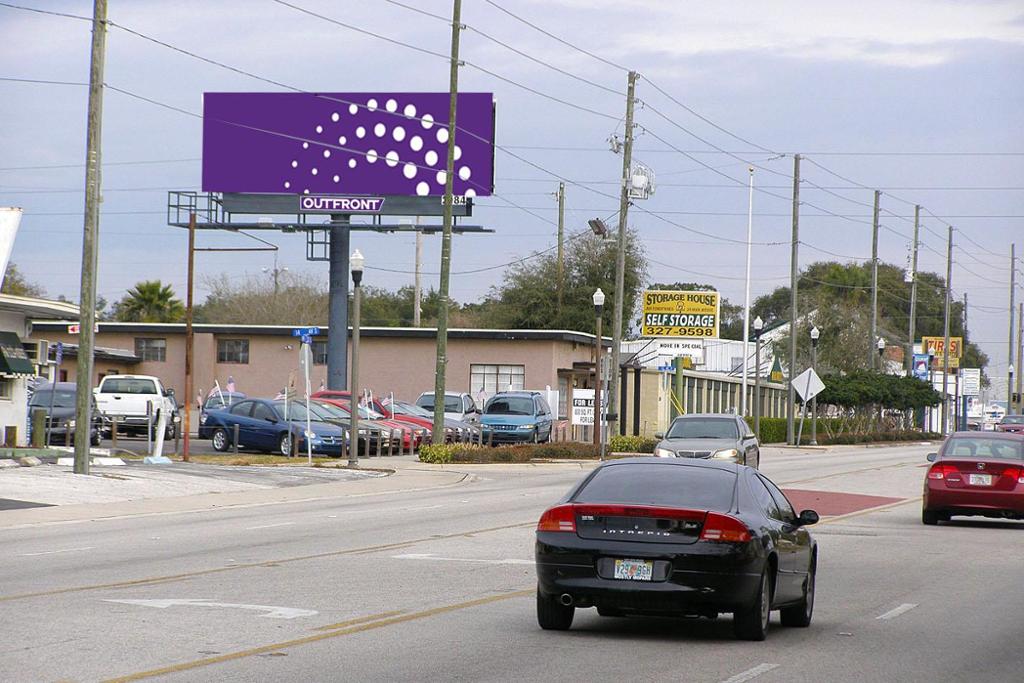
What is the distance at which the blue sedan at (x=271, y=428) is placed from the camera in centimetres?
4009

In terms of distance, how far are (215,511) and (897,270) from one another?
436 feet

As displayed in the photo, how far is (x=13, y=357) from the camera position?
113ft

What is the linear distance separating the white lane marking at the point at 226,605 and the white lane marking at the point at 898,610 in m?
4.92

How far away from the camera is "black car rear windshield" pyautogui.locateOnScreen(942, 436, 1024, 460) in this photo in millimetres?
23766

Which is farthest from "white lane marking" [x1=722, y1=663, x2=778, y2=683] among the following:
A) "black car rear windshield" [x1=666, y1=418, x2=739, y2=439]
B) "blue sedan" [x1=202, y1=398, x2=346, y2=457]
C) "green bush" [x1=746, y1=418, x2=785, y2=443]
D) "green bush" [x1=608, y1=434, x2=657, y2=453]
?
"green bush" [x1=746, y1=418, x2=785, y2=443]

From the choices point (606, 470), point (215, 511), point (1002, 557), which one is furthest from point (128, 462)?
point (606, 470)

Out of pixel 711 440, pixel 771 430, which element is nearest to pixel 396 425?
pixel 711 440

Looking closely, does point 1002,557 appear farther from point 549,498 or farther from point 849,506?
point 549,498

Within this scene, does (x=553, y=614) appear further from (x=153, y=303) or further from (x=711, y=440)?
(x=153, y=303)

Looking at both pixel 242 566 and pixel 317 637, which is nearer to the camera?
pixel 317 637

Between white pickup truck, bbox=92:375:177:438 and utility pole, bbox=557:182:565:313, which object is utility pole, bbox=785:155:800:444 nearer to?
utility pole, bbox=557:182:565:313

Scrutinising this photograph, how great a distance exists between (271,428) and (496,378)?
22685mm

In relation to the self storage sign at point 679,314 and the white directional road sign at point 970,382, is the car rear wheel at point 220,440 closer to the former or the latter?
the self storage sign at point 679,314

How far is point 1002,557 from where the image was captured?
754 inches
